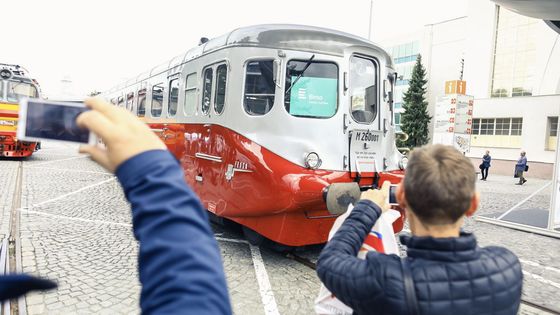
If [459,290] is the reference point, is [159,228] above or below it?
above

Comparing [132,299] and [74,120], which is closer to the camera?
[74,120]

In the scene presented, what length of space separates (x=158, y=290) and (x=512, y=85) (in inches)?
1250

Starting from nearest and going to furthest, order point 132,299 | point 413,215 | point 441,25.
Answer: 1. point 413,215
2. point 132,299
3. point 441,25

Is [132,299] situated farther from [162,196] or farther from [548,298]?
[548,298]

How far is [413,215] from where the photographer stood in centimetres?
147

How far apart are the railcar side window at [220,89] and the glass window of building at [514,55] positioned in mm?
27431

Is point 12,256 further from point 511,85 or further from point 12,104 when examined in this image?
point 511,85

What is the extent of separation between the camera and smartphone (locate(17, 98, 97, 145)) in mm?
926

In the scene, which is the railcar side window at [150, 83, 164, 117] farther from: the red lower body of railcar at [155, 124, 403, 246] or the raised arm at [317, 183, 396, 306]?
the raised arm at [317, 183, 396, 306]

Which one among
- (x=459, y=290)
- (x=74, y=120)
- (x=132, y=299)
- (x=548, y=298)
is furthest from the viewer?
(x=548, y=298)

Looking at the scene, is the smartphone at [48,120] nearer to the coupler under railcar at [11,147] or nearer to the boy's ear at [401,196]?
the boy's ear at [401,196]

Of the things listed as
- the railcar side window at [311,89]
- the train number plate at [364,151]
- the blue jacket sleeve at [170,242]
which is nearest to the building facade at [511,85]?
the train number plate at [364,151]

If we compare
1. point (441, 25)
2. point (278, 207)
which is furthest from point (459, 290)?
point (441, 25)

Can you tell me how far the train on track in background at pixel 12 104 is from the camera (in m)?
11.9
